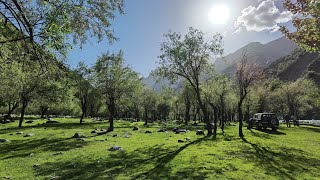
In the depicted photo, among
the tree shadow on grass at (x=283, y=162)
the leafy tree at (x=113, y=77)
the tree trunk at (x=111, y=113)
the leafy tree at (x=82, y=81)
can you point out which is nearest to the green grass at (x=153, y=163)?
the tree shadow on grass at (x=283, y=162)

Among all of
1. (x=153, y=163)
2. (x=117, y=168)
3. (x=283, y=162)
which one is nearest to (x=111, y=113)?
(x=153, y=163)

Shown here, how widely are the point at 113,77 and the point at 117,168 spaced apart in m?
28.6

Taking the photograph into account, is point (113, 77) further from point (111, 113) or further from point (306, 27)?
point (306, 27)

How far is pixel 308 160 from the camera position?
70.5 feet

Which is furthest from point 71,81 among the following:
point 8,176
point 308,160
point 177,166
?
point 308,160

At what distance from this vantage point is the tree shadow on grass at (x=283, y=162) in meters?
17.0

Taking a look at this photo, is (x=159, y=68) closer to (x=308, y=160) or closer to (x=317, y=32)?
(x=308, y=160)

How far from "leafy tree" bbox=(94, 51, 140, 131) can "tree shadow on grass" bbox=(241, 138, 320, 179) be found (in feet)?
83.7

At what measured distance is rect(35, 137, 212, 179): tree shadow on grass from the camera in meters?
15.4

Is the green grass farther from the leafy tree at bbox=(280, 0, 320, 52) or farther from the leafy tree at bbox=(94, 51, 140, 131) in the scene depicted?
the leafy tree at bbox=(94, 51, 140, 131)

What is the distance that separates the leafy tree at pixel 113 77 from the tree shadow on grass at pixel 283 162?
25523mm

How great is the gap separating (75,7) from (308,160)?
74.1ft

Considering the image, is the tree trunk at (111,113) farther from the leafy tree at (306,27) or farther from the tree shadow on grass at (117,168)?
the leafy tree at (306,27)

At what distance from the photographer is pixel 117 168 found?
1708cm
